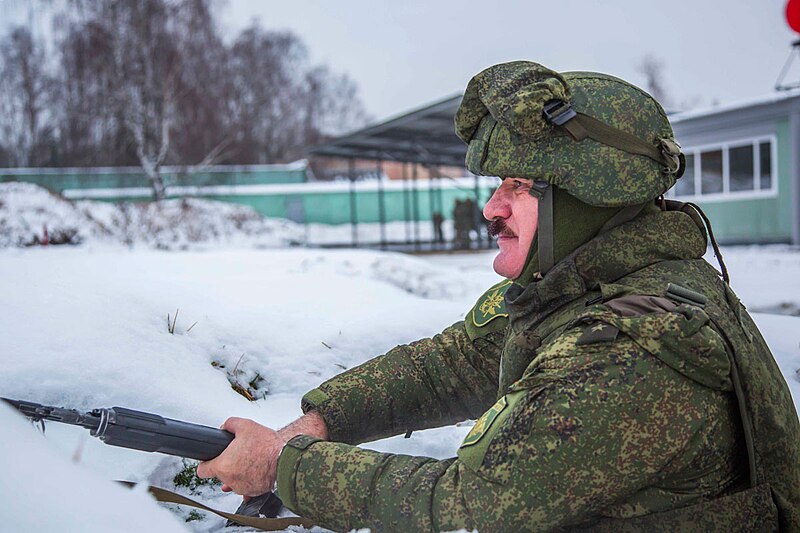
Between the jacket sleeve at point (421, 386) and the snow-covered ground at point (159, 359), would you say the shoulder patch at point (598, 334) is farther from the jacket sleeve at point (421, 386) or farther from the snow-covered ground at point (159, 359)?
the snow-covered ground at point (159, 359)

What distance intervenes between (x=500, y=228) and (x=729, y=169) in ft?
53.1

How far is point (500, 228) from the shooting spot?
171cm

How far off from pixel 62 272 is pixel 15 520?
274cm

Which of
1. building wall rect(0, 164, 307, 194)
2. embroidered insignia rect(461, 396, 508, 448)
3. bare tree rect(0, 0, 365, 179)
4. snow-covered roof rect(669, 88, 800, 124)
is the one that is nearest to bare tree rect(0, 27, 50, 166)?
bare tree rect(0, 0, 365, 179)

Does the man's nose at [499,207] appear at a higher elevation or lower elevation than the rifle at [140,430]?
higher

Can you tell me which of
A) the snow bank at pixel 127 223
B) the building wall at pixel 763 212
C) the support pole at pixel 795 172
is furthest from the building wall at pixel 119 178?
the support pole at pixel 795 172

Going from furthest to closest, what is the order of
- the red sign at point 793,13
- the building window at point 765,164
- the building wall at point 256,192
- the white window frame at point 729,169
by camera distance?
the building wall at point 256,192
the building window at point 765,164
the white window frame at point 729,169
the red sign at point 793,13

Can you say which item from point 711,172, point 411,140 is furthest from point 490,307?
point 711,172

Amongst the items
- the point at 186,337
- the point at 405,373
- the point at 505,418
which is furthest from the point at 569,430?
the point at 186,337

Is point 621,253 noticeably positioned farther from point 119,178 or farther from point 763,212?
point 119,178

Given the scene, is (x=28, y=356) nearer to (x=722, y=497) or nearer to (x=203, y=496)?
(x=203, y=496)

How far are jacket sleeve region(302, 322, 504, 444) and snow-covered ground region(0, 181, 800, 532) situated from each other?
0.47m

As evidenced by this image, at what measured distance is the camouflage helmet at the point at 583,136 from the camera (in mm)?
1521

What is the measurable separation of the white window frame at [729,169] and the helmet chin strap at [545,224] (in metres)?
14.9
